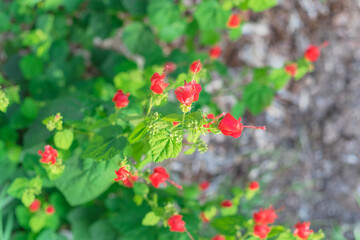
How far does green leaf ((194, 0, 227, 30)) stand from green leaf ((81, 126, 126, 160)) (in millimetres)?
1014

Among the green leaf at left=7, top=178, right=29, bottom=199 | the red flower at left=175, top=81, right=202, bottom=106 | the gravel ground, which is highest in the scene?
the red flower at left=175, top=81, right=202, bottom=106

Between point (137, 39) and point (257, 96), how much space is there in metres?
0.92

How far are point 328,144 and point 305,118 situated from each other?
0.30m

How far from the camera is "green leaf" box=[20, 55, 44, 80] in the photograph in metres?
2.22

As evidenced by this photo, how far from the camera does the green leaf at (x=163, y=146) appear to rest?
3.50ft

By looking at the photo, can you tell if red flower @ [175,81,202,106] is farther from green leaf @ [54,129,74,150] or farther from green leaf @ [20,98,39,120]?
green leaf @ [20,98,39,120]

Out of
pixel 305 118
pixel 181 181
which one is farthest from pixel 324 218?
pixel 181 181

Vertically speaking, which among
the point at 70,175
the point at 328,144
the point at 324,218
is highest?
the point at 70,175

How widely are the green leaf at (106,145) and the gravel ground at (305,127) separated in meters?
1.55

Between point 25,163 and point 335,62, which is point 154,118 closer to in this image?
point 25,163

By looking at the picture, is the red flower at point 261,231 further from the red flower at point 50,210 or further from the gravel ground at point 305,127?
the gravel ground at point 305,127

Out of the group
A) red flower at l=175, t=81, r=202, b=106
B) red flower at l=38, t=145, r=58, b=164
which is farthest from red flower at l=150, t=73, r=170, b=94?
red flower at l=38, t=145, r=58, b=164

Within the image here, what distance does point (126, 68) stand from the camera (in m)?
2.34

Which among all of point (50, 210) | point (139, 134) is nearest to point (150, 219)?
point (139, 134)
